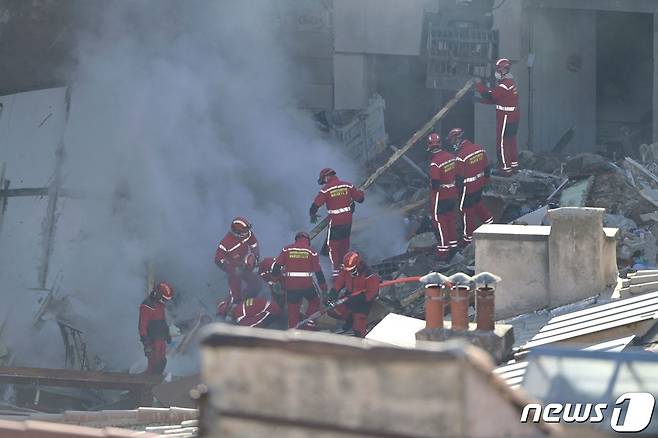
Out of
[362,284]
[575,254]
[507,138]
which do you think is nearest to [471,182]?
[507,138]

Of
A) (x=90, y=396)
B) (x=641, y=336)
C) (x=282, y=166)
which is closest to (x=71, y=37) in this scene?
(x=282, y=166)

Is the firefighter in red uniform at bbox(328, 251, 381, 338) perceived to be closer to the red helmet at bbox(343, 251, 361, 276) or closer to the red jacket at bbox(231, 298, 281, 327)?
the red helmet at bbox(343, 251, 361, 276)

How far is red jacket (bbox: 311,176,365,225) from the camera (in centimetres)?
1611

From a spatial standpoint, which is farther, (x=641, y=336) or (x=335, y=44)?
(x=335, y=44)

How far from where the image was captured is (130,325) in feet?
56.4

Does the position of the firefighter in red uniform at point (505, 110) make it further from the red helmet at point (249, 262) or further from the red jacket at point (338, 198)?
the red helmet at point (249, 262)

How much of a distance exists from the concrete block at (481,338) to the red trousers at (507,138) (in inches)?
347

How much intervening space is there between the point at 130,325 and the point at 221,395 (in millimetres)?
12748

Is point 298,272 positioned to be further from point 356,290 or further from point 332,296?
point 356,290

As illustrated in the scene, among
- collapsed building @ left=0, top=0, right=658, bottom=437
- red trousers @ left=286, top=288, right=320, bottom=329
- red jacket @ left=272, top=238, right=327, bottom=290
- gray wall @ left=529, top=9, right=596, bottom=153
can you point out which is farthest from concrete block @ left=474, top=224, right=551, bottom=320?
gray wall @ left=529, top=9, right=596, bottom=153

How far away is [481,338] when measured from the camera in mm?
9242

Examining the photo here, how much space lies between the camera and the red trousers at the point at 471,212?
1669cm

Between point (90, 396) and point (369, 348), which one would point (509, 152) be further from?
point (369, 348)

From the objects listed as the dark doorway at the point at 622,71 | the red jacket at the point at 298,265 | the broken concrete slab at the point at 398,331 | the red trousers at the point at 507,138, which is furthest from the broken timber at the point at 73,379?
the dark doorway at the point at 622,71
